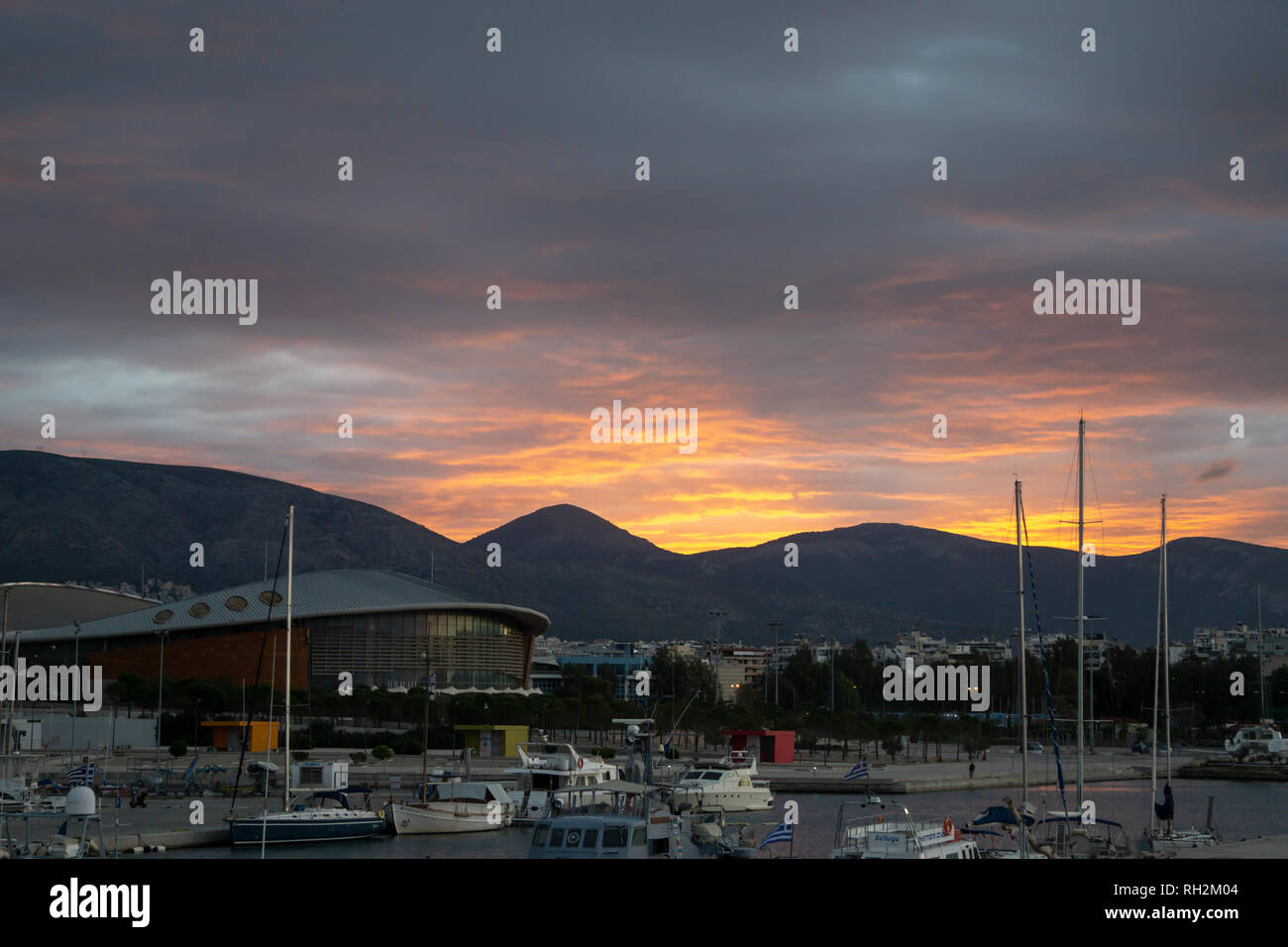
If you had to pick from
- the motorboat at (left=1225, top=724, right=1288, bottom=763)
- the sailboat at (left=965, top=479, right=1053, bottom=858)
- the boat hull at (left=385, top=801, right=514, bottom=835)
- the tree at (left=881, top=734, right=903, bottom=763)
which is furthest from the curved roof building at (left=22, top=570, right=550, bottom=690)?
the sailboat at (left=965, top=479, right=1053, bottom=858)

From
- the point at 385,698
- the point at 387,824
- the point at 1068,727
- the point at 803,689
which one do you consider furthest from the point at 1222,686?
the point at 387,824

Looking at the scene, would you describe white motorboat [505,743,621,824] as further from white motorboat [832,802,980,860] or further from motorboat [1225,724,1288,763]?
motorboat [1225,724,1288,763]

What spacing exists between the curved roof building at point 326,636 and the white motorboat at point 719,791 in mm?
75371

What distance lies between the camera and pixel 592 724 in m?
89.9

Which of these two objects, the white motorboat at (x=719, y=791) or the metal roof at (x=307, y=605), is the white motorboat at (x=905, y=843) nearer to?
the white motorboat at (x=719, y=791)

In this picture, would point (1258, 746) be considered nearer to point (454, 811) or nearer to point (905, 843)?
point (454, 811)

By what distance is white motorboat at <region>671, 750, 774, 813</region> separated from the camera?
4981cm

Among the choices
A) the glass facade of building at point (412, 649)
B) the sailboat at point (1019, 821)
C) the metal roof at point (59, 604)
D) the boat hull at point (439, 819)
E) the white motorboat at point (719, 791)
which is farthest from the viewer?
the metal roof at point (59, 604)

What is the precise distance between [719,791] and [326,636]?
288 feet

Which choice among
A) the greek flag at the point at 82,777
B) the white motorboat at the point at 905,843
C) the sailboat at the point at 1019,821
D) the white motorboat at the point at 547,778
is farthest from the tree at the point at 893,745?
the white motorboat at the point at 905,843

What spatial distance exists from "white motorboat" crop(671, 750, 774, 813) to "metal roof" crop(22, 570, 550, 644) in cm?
7865

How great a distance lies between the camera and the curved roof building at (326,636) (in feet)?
407

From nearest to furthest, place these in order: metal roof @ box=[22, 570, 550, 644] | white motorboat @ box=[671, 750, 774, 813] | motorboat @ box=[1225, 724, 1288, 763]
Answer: white motorboat @ box=[671, 750, 774, 813] < motorboat @ box=[1225, 724, 1288, 763] < metal roof @ box=[22, 570, 550, 644]

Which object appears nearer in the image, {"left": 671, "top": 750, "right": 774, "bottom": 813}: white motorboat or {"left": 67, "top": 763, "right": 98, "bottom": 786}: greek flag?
{"left": 67, "top": 763, "right": 98, "bottom": 786}: greek flag
